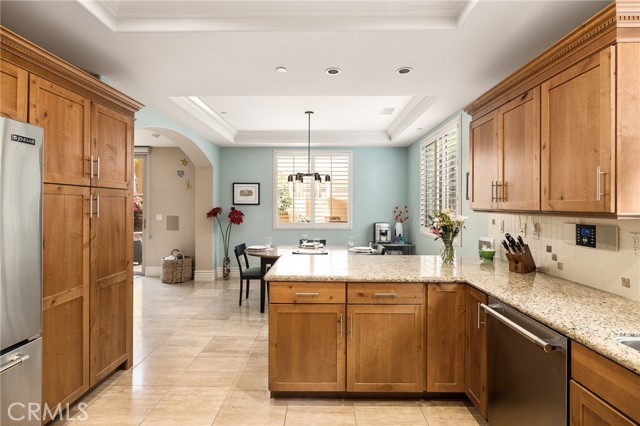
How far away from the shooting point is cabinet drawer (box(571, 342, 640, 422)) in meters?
1.11

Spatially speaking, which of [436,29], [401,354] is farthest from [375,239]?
[436,29]

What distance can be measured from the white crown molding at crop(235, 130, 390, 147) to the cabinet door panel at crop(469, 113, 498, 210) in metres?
3.37

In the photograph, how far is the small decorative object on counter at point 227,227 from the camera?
6.25m

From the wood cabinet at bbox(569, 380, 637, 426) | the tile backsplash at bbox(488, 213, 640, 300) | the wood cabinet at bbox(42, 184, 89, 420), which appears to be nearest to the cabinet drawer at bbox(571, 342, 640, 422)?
the wood cabinet at bbox(569, 380, 637, 426)

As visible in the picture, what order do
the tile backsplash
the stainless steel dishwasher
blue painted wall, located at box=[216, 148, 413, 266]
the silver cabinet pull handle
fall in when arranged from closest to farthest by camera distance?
the stainless steel dishwasher < the silver cabinet pull handle < the tile backsplash < blue painted wall, located at box=[216, 148, 413, 266]

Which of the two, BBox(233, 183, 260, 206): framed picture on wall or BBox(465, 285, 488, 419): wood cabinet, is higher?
BBox(233, 183, 260, 206): framed picture on wall

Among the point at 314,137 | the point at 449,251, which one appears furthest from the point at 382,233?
the point at 449,251

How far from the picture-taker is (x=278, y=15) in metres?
2.13

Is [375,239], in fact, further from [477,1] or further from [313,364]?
[477,1]

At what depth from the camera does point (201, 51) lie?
2461 millimetres

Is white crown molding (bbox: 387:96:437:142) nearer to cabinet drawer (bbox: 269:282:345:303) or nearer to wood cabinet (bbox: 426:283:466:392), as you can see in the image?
wood cabinet (bbox: 426:283:466:392)

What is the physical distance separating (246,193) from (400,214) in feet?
9.66

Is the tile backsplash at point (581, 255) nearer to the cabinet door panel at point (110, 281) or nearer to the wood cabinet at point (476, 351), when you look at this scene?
the wood cabinet at point (476, 351)

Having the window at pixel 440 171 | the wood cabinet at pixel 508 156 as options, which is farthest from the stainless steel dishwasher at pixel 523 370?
the window at pixel 440 171
